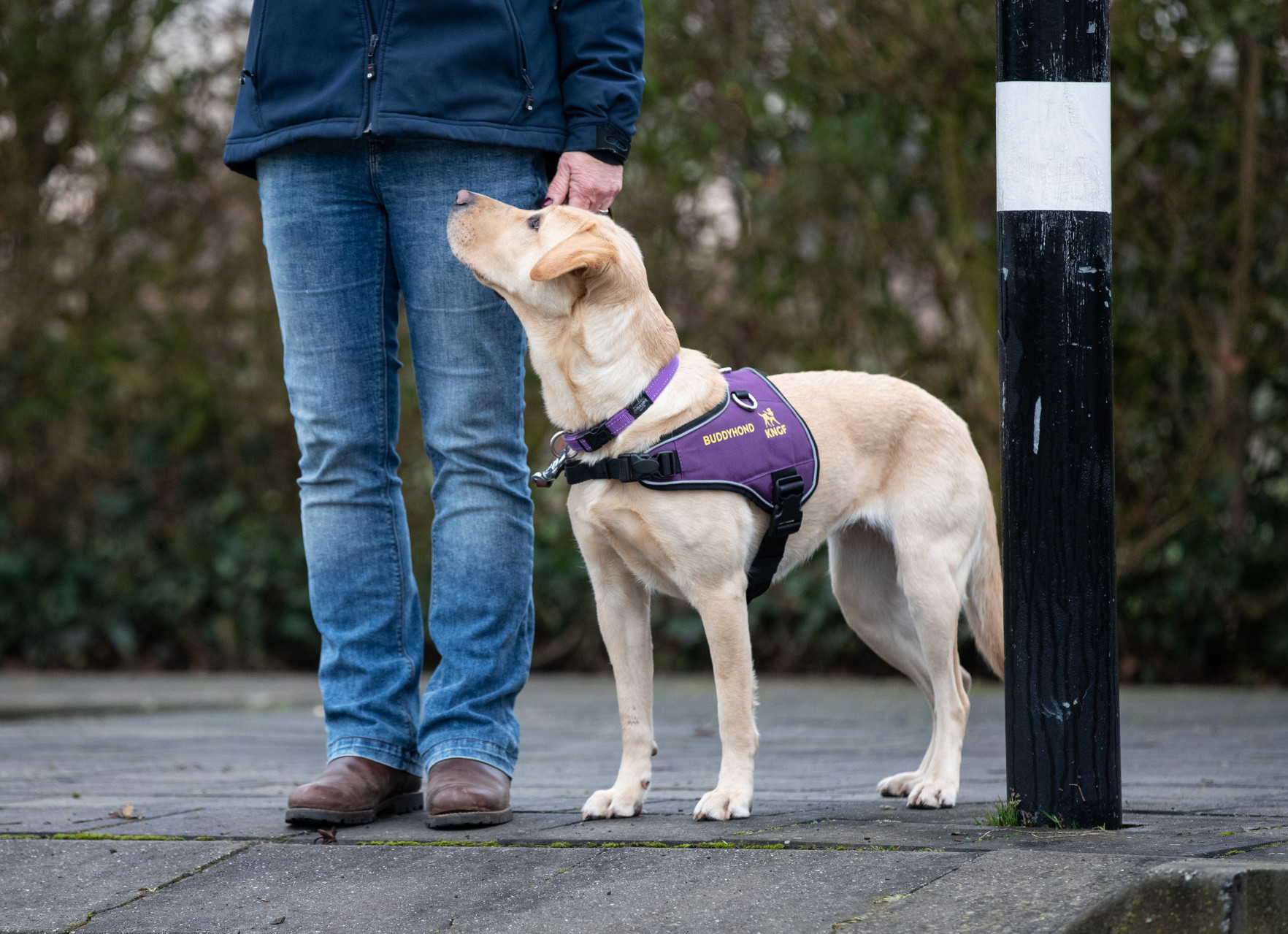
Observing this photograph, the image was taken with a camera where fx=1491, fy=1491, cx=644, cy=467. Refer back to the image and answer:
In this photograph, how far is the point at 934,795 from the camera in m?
3.19

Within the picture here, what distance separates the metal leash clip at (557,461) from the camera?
3.10 meters

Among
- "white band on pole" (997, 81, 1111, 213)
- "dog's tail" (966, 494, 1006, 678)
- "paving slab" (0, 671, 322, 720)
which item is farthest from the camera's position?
"paving slab" (0, 671, 322, 720)

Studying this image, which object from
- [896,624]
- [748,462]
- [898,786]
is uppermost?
[748,462]

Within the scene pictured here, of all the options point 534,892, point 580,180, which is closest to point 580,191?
point 580,180

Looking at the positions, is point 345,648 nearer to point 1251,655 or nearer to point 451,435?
point 451,435

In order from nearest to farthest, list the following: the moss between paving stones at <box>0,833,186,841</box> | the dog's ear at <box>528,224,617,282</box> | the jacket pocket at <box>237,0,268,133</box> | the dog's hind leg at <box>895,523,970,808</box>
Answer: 1. the moss between paving stones at <box>0,833,186,841</box>
2. the dog's ear at <box>528,224,617,282</box>
3. the jacket pocket at <box>237,0,268,133</box>
4. the dog's hind leg at <box>895,523,970,808</box>

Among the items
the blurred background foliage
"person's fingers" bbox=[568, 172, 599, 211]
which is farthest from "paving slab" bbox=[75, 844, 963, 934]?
the blurred background foliage

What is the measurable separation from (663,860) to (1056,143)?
1441mm

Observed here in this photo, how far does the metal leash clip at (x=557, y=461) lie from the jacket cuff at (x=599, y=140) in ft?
2.04

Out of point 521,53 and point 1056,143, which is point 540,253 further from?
point 1056,143

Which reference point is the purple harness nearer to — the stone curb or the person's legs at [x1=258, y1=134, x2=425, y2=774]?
the person's legs at [x1=258, y1=134, x2=425, y2=774]

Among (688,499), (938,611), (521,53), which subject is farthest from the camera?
(938,611)

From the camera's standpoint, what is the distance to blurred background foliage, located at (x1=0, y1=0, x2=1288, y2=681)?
21.9 ft

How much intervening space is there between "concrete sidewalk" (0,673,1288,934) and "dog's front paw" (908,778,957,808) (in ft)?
0.12
